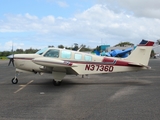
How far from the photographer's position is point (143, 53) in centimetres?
1102

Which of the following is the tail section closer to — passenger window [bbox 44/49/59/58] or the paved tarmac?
the paved tarmac

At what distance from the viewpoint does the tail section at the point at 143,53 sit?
11.0 metres

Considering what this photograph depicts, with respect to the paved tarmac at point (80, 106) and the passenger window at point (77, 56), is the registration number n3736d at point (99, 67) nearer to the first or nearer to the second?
the passenger window at point (77, 56)

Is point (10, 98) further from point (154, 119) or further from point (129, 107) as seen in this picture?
point (154, 119)

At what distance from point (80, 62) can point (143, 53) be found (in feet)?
11.3

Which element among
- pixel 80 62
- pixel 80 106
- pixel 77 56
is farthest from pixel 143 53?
pixel 80 106

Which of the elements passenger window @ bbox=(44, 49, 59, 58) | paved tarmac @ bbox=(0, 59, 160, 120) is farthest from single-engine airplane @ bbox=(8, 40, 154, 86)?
paved tarmac @ bbox=(0, 59, 160, 120)

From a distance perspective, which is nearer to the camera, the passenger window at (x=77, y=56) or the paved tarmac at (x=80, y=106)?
the paved tarmac at (x=80, y=106)

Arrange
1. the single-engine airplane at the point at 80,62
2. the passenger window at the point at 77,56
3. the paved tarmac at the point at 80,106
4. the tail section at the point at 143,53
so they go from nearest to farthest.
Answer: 1. the paved tarmac at the point at 80,106
2. the single-engine airplane at the point at 80,62
3. the passenger window at the point at 77,56
4. the tail section at the point at 143,53

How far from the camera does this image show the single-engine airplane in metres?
10.4

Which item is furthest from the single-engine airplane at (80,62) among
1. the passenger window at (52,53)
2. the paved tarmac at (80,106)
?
the paved tarmac at (80,106)

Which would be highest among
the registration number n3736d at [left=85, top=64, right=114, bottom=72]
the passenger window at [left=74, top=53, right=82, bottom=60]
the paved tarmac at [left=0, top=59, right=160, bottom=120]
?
the passenger window at [left=74, top=53, right=82, bottom=60]

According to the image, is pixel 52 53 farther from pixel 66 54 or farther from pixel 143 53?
pixel 143 53

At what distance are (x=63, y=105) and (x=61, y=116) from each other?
3.84 feet
